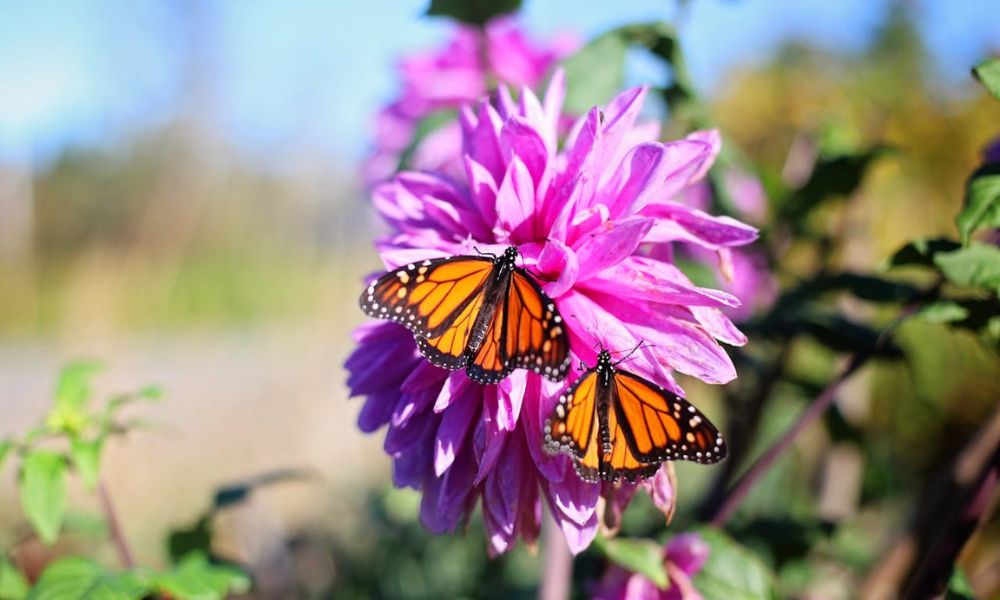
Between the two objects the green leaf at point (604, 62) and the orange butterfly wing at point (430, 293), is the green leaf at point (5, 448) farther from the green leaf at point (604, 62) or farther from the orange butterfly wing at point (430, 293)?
the green leaf at point (604, 62)

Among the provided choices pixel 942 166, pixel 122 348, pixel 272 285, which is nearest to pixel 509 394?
pixel 942 166

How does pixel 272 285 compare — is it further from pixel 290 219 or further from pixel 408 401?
pixel 408 401

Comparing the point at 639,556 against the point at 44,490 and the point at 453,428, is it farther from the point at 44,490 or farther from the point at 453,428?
the point at 44,490

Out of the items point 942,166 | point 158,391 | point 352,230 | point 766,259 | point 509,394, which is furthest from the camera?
point 352,230

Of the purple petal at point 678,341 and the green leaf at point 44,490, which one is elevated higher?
the purple petal at point 678,341

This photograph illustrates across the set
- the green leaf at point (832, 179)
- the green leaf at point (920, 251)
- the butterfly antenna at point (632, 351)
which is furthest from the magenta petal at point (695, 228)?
the green leaf at point (832, 179)

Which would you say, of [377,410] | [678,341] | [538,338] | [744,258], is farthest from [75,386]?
[744,258]

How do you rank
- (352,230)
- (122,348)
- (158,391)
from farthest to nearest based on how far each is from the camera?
(352,230)
(122,348)
(158,391)
